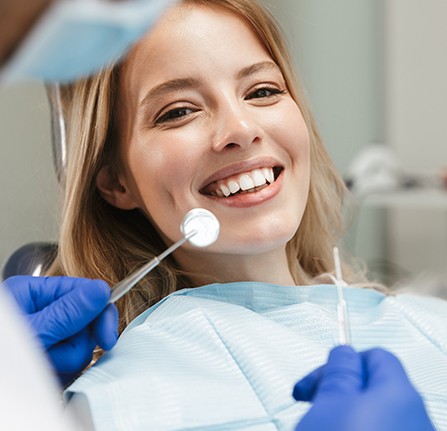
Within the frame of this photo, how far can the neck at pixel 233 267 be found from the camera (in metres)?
1.25

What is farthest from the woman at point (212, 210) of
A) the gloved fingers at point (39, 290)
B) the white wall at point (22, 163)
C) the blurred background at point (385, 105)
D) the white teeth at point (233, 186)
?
the blurred background at point (385, 105)

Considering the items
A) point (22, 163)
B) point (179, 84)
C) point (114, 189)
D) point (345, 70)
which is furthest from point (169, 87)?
point (345, 70)

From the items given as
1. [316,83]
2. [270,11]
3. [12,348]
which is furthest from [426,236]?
[12,348]

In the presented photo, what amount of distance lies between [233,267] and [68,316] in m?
0.36

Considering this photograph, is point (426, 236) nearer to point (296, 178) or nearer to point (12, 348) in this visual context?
point (296, 178)

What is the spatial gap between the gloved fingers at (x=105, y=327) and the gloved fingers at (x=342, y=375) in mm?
321

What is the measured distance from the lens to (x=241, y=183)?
1176 mm

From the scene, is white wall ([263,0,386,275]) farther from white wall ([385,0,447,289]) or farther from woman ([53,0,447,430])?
woman ([53,0,447,430])

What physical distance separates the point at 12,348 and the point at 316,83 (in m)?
3.04

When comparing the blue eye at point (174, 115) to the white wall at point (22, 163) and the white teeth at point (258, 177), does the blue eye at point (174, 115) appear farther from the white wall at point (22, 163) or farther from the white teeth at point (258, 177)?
the white wall at point (22, 163)

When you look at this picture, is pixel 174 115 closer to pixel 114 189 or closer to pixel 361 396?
pixel 114 189

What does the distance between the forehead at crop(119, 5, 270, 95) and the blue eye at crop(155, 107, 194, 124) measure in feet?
0.17

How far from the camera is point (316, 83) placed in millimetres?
3451

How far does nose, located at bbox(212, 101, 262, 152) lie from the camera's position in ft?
3.74
